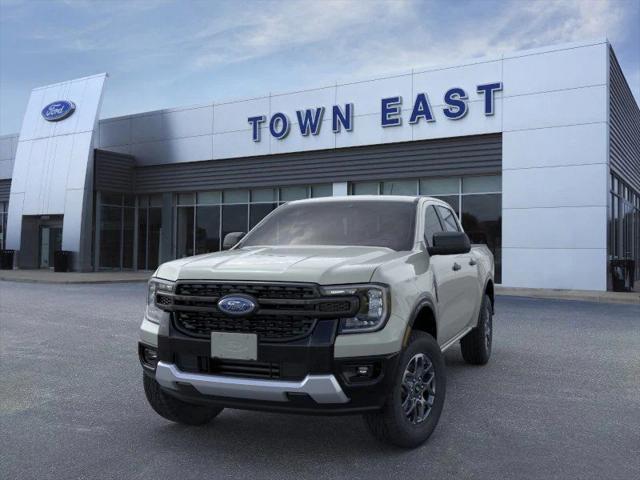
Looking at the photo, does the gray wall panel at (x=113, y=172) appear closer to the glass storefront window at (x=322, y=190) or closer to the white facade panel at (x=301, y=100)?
the white facade panel at (x=301, y=100)

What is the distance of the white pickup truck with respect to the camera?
3756 mm

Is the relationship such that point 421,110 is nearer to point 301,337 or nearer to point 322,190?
point 322,190

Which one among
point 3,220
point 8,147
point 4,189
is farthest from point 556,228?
point 3,220

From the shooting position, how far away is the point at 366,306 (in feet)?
12.7

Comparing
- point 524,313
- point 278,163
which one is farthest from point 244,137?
point 524,313

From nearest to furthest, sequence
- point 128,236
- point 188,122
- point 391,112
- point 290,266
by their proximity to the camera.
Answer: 1. point 290,266
2. point 391,112
3. point 188,122
4. point 128,236

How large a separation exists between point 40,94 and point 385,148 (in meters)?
17.5

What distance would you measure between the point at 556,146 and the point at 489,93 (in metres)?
2.63

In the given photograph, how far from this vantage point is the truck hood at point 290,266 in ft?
12.7

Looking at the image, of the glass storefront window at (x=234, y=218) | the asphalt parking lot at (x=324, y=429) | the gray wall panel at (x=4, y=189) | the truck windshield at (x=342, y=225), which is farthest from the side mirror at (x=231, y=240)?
the gray wall panel at (x=4, y=189)

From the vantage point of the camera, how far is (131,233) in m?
29.2

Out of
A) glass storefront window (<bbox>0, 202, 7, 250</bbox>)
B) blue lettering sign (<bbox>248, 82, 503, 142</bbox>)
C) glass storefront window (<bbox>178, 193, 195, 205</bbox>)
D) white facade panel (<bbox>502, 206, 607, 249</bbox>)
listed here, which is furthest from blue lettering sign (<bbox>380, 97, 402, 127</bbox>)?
glass storefront window (<bbox>0, 202, 7, 250</bbox>)

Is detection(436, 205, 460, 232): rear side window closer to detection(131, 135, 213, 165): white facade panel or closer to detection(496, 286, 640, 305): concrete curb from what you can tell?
detection(496, 286, 640, 305): concrete curb

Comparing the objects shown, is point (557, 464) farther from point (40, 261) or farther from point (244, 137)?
point (40, 261)
